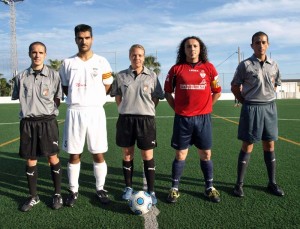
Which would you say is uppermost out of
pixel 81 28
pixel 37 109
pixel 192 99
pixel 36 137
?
pixel 81 28

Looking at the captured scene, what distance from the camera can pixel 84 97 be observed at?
3619mm

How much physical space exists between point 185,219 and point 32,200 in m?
1.90

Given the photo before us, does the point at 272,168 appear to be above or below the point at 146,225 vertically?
above

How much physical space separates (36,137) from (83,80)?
903 millimetres

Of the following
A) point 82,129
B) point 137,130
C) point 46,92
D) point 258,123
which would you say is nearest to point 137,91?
point 137,130

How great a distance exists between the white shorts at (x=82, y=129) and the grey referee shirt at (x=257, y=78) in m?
1.92

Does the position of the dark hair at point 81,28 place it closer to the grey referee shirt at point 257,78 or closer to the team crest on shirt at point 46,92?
the team crest on shirt at point 46,92

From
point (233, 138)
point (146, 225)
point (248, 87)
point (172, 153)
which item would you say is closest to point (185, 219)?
point (146, 225)

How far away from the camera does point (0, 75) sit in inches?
1789

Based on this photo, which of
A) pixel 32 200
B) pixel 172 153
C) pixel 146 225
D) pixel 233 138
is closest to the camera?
pixel 146 225

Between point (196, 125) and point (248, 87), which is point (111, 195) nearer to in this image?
point (196, 125)

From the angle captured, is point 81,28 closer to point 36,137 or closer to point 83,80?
point 83,80

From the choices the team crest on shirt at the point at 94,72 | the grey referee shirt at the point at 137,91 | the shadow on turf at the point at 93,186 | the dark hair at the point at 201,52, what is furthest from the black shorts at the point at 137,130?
the dark hair at the point at 201,52

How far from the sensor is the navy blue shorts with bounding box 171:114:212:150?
376 centimetres
